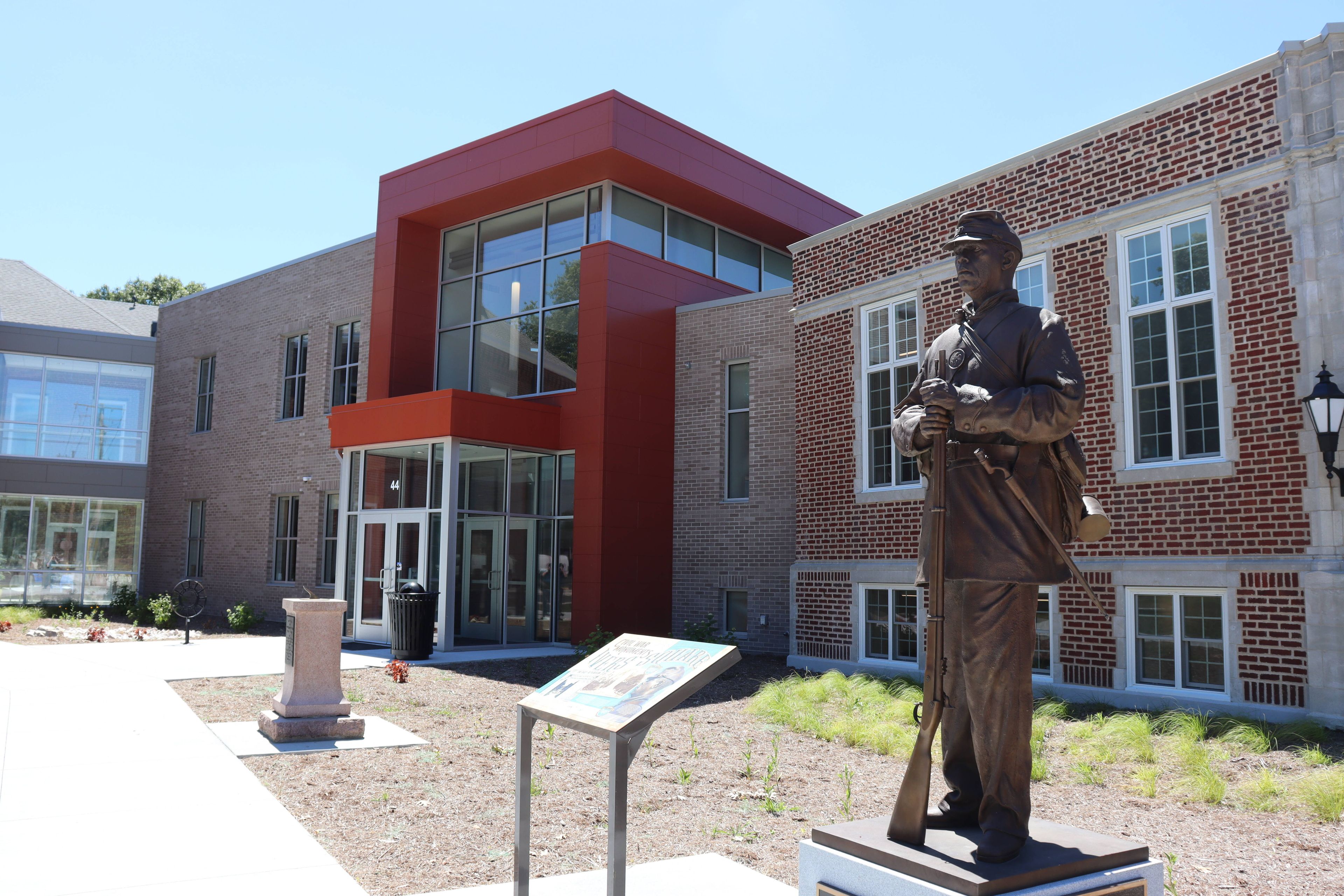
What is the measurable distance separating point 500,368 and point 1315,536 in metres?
14.5

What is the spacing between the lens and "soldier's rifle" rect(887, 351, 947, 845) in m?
3.53

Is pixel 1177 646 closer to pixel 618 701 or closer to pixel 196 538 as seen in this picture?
pixel 618 701

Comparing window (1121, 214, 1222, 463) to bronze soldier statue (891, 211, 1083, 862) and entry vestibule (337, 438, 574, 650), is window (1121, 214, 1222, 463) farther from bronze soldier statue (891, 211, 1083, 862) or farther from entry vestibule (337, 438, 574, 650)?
entry vestibule (337, 438, 574, 650)

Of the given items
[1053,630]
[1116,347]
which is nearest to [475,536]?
[1053,630]

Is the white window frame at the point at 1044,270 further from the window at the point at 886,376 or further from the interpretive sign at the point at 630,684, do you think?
the interpretive sign at the point at 630,684

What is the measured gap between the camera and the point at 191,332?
26.8m

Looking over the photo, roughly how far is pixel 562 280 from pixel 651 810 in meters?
13.7

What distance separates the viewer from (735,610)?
689 inches

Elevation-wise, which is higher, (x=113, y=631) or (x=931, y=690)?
(x=931, y=690)

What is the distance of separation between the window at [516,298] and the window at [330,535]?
4158mm

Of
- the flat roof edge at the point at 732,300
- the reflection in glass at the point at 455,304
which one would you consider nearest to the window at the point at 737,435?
the flat roof edge at the point at 732,300

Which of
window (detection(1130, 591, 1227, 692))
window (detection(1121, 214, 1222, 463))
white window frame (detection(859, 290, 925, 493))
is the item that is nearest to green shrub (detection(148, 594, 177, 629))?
white window frame (detection(859, 290, 925, 493))

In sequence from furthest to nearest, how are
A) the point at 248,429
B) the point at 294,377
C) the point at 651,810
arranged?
the point at 248,429 < the point at 294,377 < the point at 651,810

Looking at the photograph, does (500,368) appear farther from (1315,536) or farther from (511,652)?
(1315,536)
